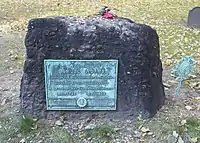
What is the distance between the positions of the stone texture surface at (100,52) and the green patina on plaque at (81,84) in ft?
0.21

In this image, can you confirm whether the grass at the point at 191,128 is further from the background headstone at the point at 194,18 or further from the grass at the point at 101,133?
the background headstone at the point at 194,18

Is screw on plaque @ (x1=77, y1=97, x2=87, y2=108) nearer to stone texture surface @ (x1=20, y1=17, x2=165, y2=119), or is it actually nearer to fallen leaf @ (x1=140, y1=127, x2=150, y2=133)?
stone texture surface @ (x1=20, y1=17, x2=165, y2=119)

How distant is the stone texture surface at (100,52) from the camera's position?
4305 mm

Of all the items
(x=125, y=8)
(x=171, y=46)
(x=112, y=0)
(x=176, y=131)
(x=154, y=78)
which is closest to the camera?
(x=176, y=131)

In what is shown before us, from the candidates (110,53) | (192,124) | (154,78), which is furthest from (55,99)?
(192,124)

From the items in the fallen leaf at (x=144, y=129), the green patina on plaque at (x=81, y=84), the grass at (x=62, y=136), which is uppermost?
the green patina on plaque at (x=81, y=84)

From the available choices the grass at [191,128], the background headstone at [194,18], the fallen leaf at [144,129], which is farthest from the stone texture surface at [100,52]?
the background headstone at [194,18]

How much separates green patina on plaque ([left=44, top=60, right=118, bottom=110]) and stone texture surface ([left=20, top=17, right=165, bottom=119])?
0.21 ft

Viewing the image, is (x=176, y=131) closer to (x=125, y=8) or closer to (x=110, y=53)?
(x=110, y=53)

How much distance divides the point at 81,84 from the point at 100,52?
410mm

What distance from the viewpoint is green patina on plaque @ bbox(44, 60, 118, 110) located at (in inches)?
171

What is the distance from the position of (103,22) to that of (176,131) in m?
1.39

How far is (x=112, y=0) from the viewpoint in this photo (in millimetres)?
17031

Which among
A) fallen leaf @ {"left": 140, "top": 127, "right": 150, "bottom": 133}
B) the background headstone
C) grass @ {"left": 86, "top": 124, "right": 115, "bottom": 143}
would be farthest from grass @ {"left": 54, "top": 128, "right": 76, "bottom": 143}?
the background headstone
